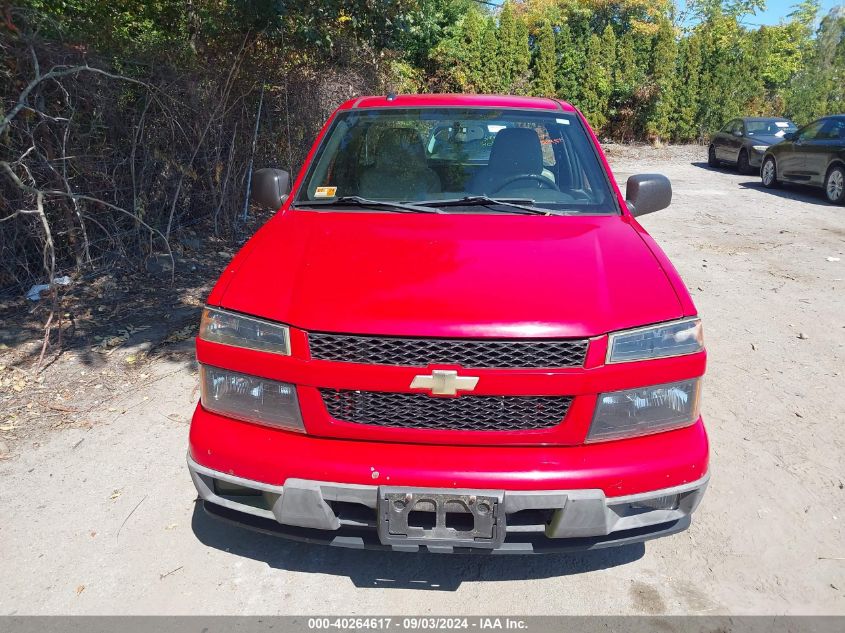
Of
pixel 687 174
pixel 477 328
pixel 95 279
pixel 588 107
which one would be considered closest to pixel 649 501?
pixel 477 328

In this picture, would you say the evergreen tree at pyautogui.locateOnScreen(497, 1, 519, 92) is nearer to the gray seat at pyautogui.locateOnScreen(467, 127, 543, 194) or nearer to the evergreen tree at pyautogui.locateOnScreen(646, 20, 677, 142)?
the evergreen tree at pyautogui.locateOnScreen(646, 20, 677, 142)

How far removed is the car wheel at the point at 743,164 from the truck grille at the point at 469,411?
686 inches

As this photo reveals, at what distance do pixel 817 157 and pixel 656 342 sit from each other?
13.1m

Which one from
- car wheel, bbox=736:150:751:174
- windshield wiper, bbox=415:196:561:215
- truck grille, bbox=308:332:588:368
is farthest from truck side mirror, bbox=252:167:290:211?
car wheel, bbox=736:150:751:174

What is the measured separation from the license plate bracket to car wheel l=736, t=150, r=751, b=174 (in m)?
17.7

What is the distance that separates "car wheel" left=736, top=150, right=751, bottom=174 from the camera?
1770cm

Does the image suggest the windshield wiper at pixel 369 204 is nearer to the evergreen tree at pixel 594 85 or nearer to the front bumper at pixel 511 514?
the front bumper at pixel 511 514

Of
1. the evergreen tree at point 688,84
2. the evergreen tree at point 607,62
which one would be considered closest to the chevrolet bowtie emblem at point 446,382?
the evergreen tree at point 607,62

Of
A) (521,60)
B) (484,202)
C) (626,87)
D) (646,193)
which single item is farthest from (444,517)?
(626,87)

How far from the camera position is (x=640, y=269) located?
112 inches

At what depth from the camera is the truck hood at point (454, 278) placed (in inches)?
97.7

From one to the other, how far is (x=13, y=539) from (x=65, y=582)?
1.56ft

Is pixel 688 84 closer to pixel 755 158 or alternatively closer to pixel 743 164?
pixel 743 164
